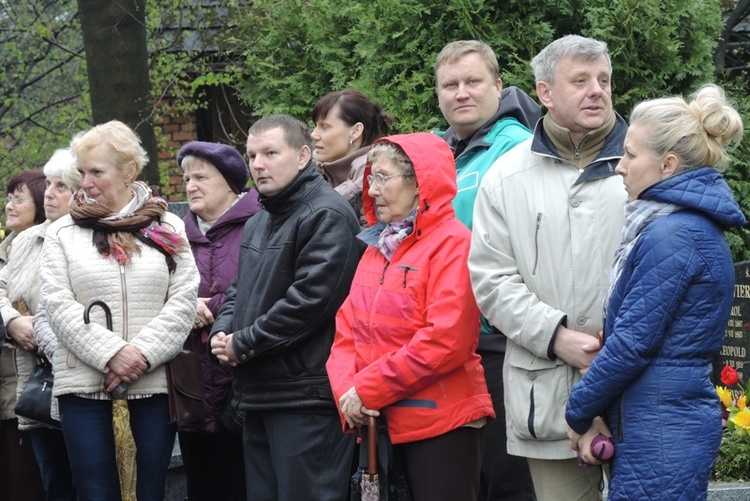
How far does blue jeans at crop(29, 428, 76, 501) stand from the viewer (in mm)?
5773

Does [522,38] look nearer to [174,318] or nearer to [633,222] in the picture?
[174,318]

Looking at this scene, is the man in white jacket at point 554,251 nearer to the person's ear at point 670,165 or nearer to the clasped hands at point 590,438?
the clasped hands at point 590,438

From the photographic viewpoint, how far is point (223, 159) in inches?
238

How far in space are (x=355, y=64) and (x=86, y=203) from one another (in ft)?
10.5

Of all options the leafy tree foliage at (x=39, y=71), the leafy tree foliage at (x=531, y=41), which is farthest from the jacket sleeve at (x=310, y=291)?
the leafy tree foliage at (x=39, y=71)

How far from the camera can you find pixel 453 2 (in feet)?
23.2

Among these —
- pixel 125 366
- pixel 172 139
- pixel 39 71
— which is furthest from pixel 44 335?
pixel 39 71

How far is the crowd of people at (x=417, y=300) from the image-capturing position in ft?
11.7

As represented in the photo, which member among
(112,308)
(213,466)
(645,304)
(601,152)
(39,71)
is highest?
(39,71)

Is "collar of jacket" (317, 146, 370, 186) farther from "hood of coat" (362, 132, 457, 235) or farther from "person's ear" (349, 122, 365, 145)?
"hood of coat" (362, 132, 457, 235)

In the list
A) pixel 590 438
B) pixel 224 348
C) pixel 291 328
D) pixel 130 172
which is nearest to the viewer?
pixel 590 438

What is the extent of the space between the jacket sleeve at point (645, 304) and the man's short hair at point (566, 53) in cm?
92

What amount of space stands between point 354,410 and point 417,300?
1.59 feet

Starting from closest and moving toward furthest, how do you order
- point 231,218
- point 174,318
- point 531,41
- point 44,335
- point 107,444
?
1. point 107,444
2. point 174,318
3. point 44,335
4. point 231,218
5. point 531,41
